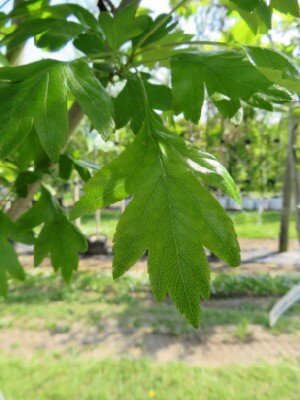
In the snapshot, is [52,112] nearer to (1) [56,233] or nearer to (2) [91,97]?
(2) [91,97]

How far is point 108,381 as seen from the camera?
319cm

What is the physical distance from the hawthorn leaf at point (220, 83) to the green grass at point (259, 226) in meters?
8.04

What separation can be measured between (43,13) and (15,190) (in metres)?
0.42

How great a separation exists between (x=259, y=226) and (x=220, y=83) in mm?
10261

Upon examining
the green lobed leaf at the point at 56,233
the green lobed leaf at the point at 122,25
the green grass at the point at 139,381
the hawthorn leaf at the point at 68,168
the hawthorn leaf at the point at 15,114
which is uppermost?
the green lobed leaf at the point at 122,25

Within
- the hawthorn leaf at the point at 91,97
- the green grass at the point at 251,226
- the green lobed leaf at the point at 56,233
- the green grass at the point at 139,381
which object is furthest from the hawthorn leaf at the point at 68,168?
the green grass at the point at 251,226

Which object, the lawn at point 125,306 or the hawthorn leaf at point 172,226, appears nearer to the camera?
the hawthorn leaf at point 172,226

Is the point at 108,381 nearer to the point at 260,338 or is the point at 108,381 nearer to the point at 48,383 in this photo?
the point at 48,383

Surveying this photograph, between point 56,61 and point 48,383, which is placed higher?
point 56,61

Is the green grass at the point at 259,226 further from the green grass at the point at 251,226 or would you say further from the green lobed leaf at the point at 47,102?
the green lobed leaf at the point at 47,102

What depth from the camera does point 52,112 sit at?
59 centimetres

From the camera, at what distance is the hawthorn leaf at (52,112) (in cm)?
58

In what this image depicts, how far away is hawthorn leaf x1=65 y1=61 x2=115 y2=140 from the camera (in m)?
0.61

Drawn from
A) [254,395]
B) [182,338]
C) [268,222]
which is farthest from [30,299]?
[268,222]
